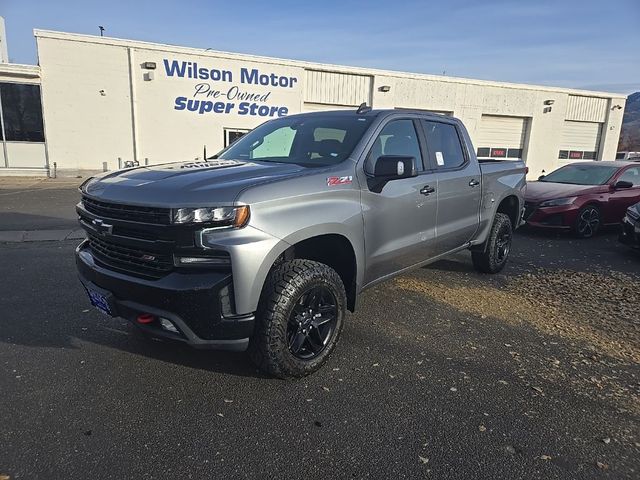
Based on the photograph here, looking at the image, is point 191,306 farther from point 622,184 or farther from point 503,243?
point 622,184

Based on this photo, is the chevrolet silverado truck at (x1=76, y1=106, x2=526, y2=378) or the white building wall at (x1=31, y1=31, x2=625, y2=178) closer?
the chevrolet silverado truck at (x1=76, y1=106, x2=526, y2=378)

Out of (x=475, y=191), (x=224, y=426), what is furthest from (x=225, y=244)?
(x=475, y=191)

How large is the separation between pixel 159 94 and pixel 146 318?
16.4 metres

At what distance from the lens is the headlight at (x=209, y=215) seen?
8.61 ft

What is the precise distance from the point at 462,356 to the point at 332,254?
4.41 ft

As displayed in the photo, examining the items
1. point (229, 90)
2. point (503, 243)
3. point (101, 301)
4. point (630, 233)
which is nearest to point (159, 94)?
point (229, 90)

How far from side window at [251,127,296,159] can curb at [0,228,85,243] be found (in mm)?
4876

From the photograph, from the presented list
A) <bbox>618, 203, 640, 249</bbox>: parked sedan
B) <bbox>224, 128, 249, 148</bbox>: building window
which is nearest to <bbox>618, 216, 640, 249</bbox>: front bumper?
<bbox>618, 203, 640, 249</bbox>: parked sedan

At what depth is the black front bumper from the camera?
2.64 meters

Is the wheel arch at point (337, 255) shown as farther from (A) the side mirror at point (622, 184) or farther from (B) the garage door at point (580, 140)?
(B) the garage door at point (580, 140)

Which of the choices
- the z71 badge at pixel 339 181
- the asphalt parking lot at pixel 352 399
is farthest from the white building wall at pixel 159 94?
the z71 badge at pixel 339 181

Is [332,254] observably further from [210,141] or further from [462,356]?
[210,141]

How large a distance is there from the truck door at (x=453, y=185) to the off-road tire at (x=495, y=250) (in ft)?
1.92

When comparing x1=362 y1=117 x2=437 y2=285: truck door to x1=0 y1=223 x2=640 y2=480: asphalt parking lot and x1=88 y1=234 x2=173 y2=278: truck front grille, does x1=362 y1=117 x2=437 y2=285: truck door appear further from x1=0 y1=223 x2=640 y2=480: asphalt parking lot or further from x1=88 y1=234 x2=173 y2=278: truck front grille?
x1=88 y1=234 x2=173 y2=278: truck front grille
